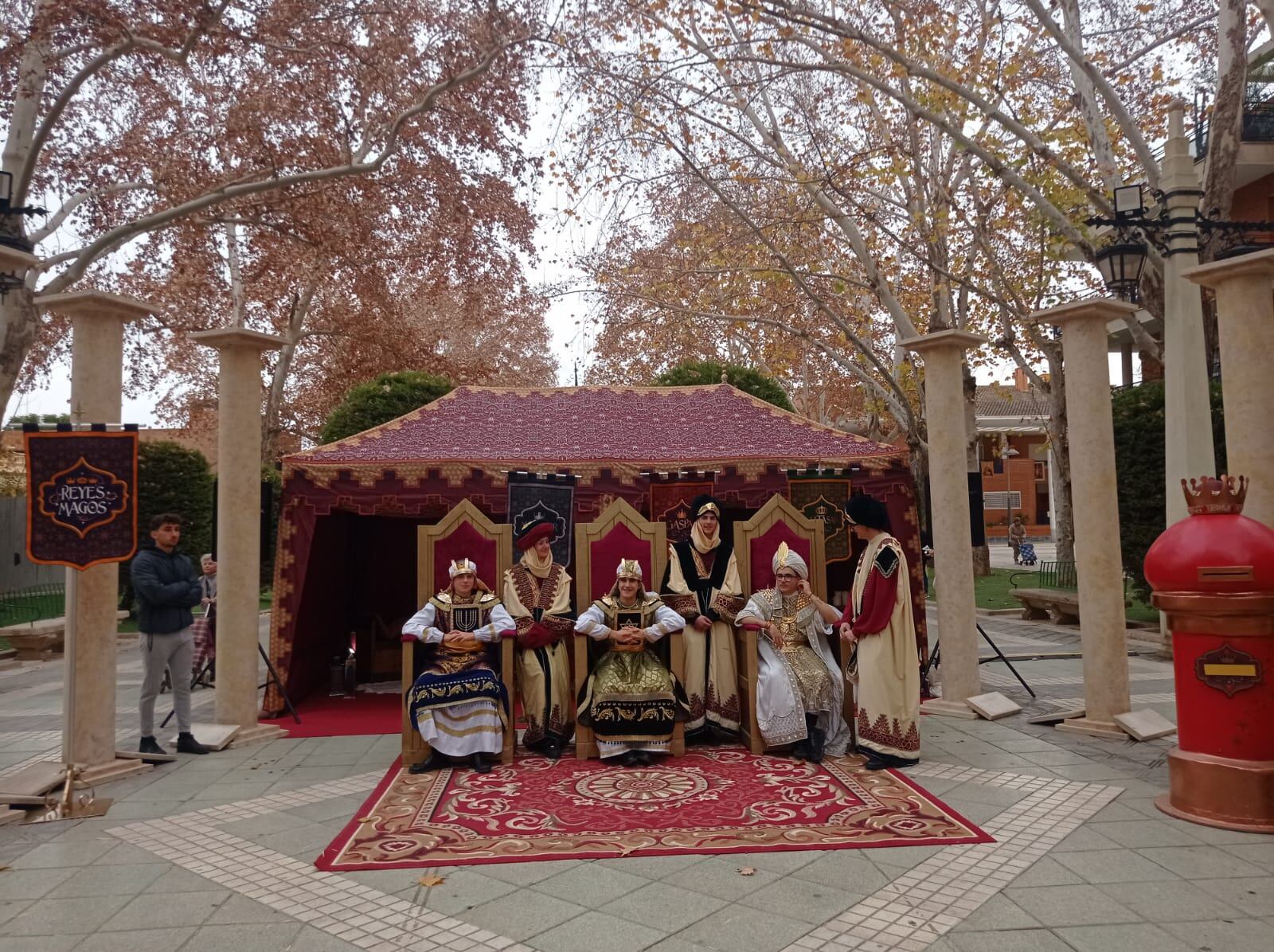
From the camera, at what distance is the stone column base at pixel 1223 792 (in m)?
3.91

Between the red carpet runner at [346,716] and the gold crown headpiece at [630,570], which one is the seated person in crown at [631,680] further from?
the red carpet runner at [346,716]

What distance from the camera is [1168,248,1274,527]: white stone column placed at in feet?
16.2

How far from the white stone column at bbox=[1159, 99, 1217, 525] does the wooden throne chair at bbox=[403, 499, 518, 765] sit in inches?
195

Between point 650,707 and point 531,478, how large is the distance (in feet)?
8.21

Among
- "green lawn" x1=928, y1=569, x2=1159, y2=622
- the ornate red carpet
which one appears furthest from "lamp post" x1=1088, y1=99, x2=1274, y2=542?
"green lawn" x1=928, y1=569, x2=1159, y2=622

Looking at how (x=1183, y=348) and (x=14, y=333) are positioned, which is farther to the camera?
(x=14, y=333)

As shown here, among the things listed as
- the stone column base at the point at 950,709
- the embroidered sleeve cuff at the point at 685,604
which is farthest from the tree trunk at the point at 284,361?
the stone column base at the point at 950,709

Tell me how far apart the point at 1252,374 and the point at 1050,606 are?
8.24 m

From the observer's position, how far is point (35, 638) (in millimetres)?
10875

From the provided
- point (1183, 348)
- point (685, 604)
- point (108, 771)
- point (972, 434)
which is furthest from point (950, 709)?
point (972, 434)

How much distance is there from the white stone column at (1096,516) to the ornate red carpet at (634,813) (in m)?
1.96

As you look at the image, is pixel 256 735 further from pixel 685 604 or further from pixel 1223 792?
pixel 1223 792

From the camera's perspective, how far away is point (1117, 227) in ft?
22.2

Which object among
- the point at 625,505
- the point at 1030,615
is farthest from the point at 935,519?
the point at 1030,615
